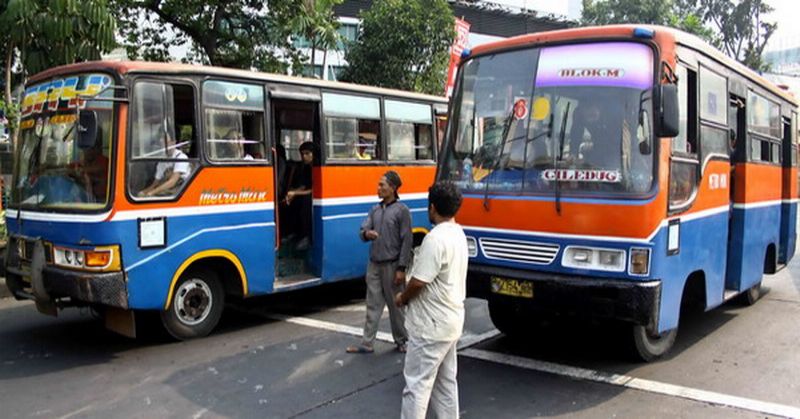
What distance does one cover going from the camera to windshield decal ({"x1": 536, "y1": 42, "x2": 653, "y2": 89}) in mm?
5195

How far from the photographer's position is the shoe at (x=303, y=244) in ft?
27.3

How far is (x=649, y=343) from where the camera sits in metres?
5.96

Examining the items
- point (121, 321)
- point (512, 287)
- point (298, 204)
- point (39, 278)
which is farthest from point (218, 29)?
point (512, 287)

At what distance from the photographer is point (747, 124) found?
23.8 ft

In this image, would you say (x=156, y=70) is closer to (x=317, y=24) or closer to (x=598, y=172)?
(x=598, y=172)

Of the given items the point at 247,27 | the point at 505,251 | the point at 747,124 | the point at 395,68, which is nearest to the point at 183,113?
the point at 505,251

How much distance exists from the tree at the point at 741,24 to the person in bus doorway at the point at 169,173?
3954 cm

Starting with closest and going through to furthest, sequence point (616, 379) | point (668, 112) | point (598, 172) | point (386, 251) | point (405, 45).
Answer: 1. point (668, 112)
2. point (598, 172)
3. point (616, 379)
4. point (386, 251)
5. point (405, 45)

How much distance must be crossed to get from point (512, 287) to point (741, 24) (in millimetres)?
40914

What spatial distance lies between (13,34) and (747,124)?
9195 millimetres

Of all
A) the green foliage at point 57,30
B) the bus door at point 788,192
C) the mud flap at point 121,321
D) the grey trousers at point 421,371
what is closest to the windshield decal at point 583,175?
the grey trousers at point 421,371

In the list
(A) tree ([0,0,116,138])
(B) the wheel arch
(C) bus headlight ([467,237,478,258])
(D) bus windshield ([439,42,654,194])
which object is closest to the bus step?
(D) bus windshield ([439,42,654,194])

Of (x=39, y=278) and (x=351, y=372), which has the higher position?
(x=39, y=278)

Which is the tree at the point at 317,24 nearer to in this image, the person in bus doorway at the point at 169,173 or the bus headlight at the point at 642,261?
the person in bus doorway at the point at 169,173
